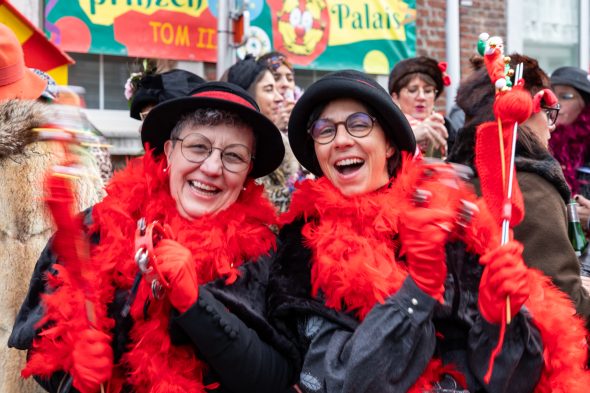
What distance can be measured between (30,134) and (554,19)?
6.52m

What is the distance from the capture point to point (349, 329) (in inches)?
73.5

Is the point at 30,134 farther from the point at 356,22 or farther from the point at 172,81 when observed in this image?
the point at 356,22

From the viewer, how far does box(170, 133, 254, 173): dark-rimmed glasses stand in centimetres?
215

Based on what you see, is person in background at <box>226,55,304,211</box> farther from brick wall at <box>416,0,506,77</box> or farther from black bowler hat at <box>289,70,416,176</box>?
brick wall at <box>416,0,506,77</box>

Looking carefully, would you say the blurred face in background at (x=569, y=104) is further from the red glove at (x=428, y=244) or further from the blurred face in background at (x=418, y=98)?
the red glove at (x=428, y=244)

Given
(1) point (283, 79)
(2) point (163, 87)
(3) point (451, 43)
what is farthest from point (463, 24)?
(2) point (163, 87)

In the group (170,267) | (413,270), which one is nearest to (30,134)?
(170,267)

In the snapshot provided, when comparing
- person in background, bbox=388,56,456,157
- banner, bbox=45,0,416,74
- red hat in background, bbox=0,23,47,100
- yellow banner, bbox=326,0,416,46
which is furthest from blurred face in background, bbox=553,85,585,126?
yellow banner, bbox=326,0,416,46

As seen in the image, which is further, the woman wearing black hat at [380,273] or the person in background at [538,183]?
the person in background at [538,183]

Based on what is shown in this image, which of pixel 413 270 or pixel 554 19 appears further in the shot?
pixel 554 19

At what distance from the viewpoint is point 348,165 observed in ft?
6.82

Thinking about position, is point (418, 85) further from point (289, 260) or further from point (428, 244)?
point (428, 244)

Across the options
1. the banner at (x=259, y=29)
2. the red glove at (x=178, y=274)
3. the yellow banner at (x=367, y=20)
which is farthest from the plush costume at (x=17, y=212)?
the yellow banner at (x=367, y=20)

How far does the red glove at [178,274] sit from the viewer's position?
1804mm
